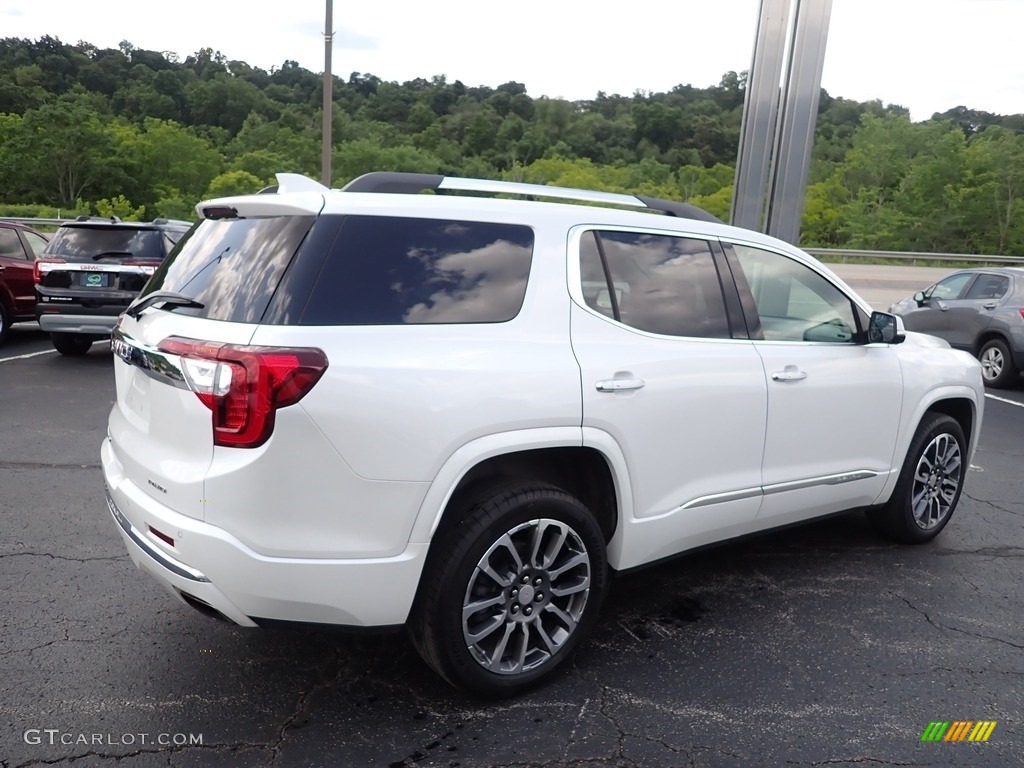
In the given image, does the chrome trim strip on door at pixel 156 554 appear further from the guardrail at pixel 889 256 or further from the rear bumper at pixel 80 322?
the guardrail at pixel 889 256

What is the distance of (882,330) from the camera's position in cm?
416

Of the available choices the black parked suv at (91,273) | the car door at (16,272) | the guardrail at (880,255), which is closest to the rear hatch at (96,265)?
the black parked suv at (91,273)

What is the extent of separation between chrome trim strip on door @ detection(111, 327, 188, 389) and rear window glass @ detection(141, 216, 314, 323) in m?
Result: 0.19

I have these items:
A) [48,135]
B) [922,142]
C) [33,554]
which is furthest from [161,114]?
[33,554]

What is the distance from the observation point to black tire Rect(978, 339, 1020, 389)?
10.8 metres

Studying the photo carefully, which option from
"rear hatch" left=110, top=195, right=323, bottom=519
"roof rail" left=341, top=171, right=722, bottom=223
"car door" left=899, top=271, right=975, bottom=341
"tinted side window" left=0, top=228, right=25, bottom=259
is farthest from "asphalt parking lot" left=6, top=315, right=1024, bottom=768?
"car door" left=899, top=271, right=975, bottom=341

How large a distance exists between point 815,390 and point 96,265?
28.8 ft

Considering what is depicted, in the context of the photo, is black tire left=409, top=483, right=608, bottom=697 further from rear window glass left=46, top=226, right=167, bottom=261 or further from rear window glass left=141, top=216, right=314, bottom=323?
rear window glass left=46, top=226, right=167, bottom=261

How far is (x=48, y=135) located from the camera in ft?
180

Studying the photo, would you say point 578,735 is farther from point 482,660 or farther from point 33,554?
point 33,554

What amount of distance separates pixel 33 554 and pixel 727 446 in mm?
3444

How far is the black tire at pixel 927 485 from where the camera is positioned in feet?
14.8

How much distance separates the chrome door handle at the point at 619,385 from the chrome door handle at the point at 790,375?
0.86 metres

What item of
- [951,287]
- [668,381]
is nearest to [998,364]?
[951,287]
